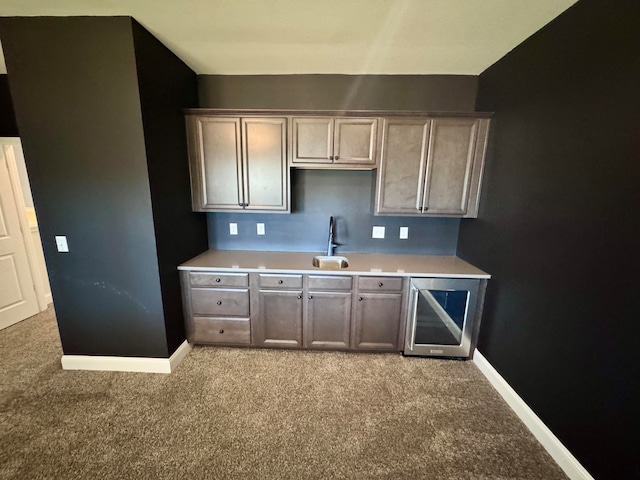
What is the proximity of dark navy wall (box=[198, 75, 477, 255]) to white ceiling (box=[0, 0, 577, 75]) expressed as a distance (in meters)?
0.18

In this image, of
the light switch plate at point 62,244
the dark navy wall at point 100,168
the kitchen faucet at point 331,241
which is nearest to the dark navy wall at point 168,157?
the dark navy wall at point 100,168

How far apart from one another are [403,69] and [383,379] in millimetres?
2801

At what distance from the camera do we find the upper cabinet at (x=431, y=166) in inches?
88.1

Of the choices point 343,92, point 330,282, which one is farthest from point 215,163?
point 330,282

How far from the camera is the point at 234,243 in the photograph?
2.81 metres

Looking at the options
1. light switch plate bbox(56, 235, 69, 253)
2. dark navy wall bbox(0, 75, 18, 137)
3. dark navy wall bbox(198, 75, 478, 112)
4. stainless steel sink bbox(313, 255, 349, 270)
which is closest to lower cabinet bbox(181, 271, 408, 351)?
stainless steel sink bbox(313, 255, 349, 270)

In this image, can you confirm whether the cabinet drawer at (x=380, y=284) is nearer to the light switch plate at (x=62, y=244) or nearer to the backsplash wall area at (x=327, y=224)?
the backsplash wall area at (x=327, y=224)

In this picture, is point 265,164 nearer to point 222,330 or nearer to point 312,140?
point 312,140

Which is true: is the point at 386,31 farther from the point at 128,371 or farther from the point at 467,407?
the point at 128,371

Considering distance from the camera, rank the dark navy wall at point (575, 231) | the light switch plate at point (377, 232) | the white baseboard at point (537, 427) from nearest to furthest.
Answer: the dark navy wall at point (575, 231) < the white baseboard at point (537, 427) < the light switch plate at point (377, 232)

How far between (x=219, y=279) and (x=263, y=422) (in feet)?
3.91

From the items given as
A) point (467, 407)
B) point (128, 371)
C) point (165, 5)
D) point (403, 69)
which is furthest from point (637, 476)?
point (165, 5)

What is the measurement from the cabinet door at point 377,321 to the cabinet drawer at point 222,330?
41.4 inches

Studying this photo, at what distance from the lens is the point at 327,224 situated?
2.73m
